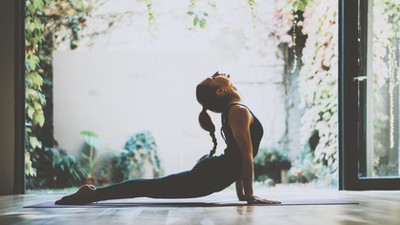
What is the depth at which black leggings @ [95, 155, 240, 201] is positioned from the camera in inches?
93.7

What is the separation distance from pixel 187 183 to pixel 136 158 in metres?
3.06

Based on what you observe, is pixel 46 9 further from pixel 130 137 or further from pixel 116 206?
pixel 116 206

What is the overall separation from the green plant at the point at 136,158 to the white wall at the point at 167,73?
0.09 m

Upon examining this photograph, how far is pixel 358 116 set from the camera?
11.9 ft

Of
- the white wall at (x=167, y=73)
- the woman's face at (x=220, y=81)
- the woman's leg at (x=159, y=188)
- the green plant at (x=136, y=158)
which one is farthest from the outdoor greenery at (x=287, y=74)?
the woman's leg at (x=159, y=188)

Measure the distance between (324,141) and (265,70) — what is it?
1171 millimetres

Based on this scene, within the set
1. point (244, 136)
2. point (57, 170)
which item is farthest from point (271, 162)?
point (244, 136)

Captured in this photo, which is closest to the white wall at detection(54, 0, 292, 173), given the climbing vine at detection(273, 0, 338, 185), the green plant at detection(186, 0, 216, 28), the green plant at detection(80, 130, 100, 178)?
the green plant at detection(80, 130, 100, 178)

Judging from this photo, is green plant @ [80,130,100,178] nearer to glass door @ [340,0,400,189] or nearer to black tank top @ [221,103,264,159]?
glass door @ [340,0,400,189]

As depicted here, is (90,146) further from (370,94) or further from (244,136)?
(244,136)

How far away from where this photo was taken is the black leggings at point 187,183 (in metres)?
2.38

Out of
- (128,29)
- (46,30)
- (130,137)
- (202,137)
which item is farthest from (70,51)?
(202,137)

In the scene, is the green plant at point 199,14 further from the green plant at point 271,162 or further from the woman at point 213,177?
the woman at point 213,177

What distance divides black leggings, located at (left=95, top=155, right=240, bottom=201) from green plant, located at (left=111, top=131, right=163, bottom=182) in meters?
2.94
